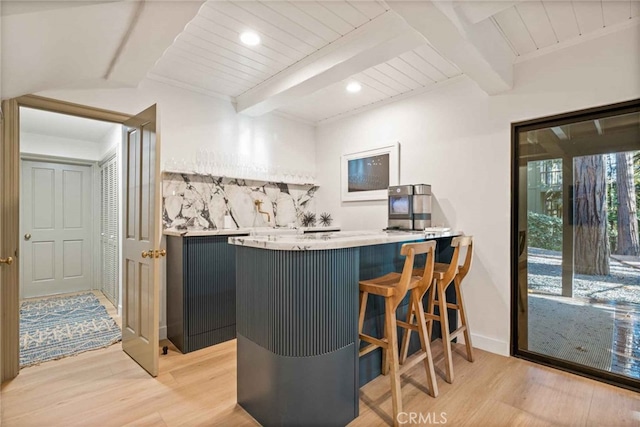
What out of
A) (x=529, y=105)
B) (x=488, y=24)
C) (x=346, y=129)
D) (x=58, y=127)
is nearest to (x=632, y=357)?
(x=529, y=105)

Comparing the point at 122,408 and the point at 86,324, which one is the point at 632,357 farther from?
the point at 86,324

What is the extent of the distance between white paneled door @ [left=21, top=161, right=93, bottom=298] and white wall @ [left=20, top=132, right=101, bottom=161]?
0.28m

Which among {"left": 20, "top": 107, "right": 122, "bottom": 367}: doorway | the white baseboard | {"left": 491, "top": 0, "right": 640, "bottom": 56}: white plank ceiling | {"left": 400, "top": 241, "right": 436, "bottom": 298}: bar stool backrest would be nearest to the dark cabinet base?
{"left": 20, "top": 107, "right": 122, "bottom": 367}: doorway

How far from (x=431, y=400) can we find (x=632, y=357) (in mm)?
1555

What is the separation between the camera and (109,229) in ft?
14.6

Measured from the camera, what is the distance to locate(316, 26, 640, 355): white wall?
2287 millimetres

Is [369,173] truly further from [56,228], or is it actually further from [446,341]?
[56,228]

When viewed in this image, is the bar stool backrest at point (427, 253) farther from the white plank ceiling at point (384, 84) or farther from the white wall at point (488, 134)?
the white plank ceiling at point (384, 84)

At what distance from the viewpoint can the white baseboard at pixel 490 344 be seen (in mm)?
2715

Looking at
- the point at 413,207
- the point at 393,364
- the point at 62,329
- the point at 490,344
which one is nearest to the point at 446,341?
the point at 393,364

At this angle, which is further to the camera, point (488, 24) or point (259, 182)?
point (259, 182)

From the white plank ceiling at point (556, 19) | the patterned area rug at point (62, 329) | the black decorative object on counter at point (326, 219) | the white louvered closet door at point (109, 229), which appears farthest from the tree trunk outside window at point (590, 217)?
the white louvered closet door at point (109, 229)

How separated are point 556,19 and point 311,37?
1731 mm

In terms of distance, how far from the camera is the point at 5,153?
2271 mm
